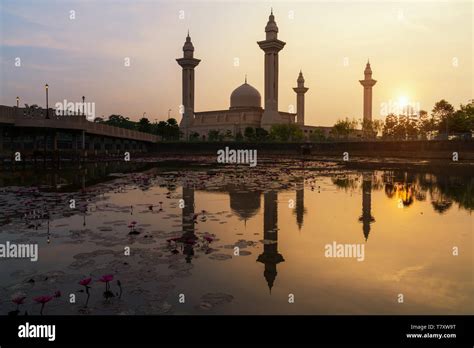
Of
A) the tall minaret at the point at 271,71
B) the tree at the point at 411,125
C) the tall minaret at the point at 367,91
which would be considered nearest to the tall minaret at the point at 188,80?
the tall minaret at the point at 271,71

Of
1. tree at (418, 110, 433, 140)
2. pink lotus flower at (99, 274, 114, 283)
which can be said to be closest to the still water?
pink lotus flower at (99, 274, 114, 283)

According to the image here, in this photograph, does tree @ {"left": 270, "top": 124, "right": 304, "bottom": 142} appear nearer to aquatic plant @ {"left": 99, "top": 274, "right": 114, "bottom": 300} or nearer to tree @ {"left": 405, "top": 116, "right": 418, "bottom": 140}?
tree @ {"left": 405, "top": 116, "right": 418, "bottom": 140}

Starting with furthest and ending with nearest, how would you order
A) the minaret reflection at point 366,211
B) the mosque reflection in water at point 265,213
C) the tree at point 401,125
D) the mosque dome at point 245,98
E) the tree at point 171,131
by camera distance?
the mosque dome at point 245,98 < the tree at point 171,131 < the tree at point 401,125 < the minaret reflection at point 366,211 < the mosque reflection in water at point 265,213

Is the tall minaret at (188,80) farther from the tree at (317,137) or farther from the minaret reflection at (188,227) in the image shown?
the minaret reflection at (188,227)

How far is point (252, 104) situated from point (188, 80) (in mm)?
→ 20288

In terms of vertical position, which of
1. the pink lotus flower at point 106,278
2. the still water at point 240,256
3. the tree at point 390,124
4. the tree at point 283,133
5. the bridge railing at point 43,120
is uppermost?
the tree at point 390,124

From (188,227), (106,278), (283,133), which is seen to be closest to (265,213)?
(188,227)

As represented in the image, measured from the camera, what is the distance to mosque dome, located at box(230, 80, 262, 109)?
114 meters

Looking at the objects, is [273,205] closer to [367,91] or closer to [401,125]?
[401,125]

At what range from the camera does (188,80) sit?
117 metres

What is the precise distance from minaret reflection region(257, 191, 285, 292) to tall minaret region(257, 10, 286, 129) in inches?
3551

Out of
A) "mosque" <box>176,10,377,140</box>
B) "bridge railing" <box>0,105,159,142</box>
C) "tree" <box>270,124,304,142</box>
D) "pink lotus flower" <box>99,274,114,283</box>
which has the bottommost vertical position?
"pink lotus flower" <box>99,274,114,283</box>

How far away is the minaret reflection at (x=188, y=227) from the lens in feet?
23.0
